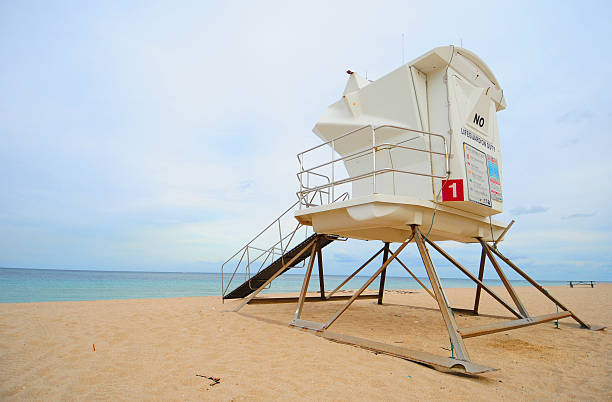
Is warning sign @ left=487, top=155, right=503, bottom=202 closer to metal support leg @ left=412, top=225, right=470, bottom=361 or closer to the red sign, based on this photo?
the red sign

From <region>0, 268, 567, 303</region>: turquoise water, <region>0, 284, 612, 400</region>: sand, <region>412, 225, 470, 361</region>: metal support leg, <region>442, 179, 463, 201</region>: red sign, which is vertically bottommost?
<region>0, 268, 567, 303</region>: turquoise water

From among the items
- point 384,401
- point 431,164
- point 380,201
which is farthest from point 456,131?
point 384,401

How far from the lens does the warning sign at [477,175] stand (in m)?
7.06

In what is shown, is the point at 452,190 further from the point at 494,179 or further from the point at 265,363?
the point at 265,363

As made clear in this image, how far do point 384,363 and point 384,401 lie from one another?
54.8 inches

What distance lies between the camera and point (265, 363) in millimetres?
5238

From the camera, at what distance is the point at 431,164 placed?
22.5 ft

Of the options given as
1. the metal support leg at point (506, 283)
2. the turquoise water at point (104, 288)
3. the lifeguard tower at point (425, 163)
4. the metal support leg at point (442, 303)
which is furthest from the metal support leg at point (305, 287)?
the turquoise water at point (104, 288)

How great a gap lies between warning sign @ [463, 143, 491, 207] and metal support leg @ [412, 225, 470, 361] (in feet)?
4.79

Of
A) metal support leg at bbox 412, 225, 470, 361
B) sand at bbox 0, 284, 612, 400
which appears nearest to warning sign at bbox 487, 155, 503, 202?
metal support leg at bbox 412, 225, 470, 361

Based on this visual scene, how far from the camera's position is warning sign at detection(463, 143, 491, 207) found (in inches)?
278

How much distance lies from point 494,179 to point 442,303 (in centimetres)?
372

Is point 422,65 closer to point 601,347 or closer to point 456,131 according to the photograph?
point 456,131

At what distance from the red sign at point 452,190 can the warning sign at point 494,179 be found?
138 cm
